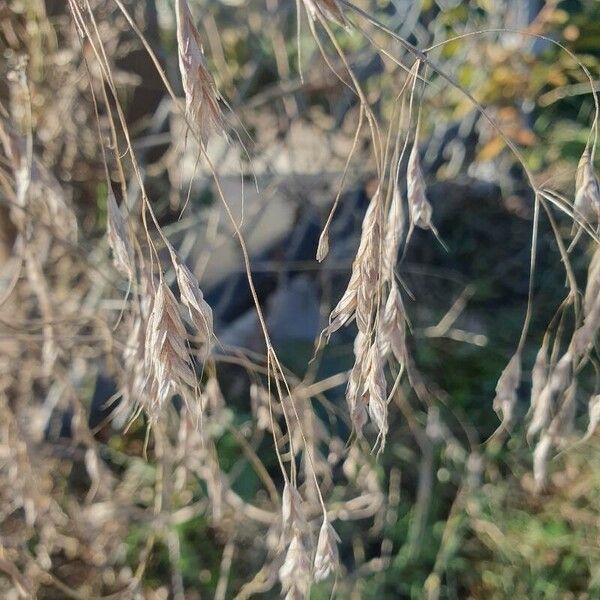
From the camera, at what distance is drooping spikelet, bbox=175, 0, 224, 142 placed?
57cm

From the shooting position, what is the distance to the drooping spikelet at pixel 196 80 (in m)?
0.57

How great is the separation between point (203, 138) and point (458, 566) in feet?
4.53

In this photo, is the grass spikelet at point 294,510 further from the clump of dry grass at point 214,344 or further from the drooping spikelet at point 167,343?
the drooping spikelet at point 167,343

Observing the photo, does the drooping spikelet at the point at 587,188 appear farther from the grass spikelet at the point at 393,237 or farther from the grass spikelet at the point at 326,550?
the grass spikelet at the point at 326,550

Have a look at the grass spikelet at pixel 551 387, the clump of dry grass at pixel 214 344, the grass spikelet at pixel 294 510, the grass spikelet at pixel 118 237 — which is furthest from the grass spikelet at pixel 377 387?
the grass spikelet at pixel 551 387

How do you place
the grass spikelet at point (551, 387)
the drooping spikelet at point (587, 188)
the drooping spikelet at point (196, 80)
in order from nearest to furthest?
the drooping spikelet at point (196, 80), the drooping spikelet at point (587, 188), the grass spikelet at point (551, 387)

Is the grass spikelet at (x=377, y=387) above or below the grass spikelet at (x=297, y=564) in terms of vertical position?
above

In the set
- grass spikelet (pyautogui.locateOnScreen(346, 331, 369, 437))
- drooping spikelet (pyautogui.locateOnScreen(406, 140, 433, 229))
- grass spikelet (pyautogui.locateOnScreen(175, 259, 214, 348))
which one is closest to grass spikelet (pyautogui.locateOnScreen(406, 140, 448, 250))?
drooping spikelet (pyautogui.locateOnScreen(406, 140, 433, 229))

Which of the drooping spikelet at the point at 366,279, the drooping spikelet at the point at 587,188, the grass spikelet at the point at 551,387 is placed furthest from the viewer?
the grass spikelet at the point at 551,387

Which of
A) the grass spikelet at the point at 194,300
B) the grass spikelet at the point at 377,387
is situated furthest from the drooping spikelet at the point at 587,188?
the grass spikelet at the point at 194,300

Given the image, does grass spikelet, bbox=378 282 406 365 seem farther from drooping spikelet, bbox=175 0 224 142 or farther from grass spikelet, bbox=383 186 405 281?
drooping spikelet, bbox=175 0 224 142

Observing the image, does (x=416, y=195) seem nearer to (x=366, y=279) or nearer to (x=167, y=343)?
(x=366, y=279)

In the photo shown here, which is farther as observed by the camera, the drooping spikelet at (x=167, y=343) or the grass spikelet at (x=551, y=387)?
the grass spikelet at (x=551, y=387)

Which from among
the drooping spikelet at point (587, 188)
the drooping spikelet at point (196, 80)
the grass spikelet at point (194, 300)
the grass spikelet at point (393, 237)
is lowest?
the grass spikelet at point (393, 237)
